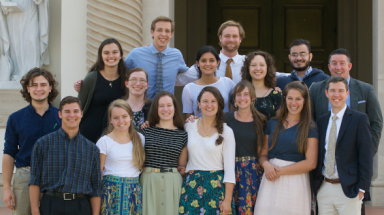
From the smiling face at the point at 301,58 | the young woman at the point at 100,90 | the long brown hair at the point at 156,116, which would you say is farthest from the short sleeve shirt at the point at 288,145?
the young woman at the point at 100,90

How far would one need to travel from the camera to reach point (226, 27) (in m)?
4.78

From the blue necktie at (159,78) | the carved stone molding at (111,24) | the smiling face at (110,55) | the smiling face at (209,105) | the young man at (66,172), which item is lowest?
the young man at (66,172)

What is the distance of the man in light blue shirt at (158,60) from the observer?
15.1 ft

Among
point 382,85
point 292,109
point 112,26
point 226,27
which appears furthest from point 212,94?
point 382,85

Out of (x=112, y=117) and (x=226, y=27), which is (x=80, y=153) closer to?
(x=112, y=117)

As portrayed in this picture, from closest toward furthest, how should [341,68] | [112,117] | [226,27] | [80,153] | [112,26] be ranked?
[80,153] < [112,117] < [341,68] < [226,27] < [112,26]

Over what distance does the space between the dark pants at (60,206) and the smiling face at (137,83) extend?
1275 mm

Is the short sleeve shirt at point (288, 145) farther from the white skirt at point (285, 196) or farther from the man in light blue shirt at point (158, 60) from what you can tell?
the man in light blue shirt at point (158, 60)

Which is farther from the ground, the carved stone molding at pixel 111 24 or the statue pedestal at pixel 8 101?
the carved stone molding at pixel 111 24

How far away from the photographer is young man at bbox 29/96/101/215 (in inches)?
134

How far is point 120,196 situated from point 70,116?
0.86 meters

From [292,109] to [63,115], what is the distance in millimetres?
2141

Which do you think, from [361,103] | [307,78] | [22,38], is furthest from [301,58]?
[22,38]

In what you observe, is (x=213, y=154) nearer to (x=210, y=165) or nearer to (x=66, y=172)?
(x=210, y=165)
